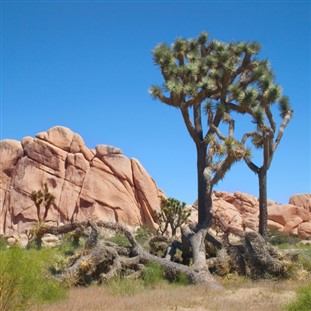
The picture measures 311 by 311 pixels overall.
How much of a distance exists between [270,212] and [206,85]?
30.7m

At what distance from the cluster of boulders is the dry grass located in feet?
88.9

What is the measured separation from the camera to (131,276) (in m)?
12.1

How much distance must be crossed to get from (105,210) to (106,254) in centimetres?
2619

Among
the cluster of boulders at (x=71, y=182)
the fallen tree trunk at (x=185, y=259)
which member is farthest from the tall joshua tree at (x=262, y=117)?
the cluster of boulders at (x=71, y=182)

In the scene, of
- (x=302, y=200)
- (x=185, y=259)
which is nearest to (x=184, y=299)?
(x=185, y=259)

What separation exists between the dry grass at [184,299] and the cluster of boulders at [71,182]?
2708 centimetres

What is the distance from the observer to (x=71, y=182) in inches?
1542

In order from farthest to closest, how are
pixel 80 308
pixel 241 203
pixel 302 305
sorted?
pixel 241 203 < pixel 80 308 < pixel 302 305

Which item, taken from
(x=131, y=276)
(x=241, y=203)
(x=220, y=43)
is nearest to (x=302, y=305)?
(x=131, y=276)

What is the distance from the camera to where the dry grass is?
8.38 m

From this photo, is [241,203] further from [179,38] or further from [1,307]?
[1,307]

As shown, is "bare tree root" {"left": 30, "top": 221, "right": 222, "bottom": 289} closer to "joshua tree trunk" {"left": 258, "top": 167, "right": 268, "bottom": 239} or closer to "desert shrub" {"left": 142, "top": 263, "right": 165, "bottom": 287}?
"desert shrub" {"left": 142, "top": 263, "right": 165, "bottom": 287}

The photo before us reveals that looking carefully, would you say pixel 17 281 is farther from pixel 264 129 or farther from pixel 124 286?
pixel 264 129

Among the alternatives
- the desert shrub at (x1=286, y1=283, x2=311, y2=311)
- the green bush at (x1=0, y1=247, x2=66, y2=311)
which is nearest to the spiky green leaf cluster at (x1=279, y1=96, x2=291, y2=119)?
the desert shrub at (x1=286, y1=283, x2=311, y2=311)
